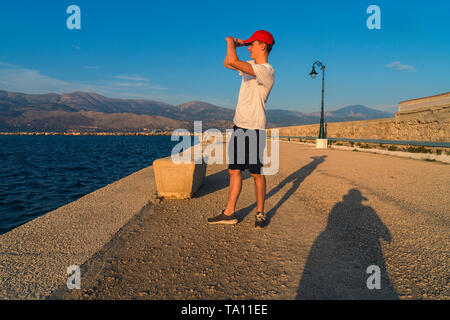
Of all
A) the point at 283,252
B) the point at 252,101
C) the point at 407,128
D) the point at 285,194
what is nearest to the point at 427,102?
the point at 407,128

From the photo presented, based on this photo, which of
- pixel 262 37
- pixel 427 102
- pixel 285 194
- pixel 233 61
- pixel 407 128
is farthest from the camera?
pixel 427 102

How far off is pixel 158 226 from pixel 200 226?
546 millimetres

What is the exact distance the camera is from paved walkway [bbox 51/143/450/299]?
1.69 meters

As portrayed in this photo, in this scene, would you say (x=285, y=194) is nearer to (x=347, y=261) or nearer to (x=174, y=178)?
(x=174, y=178)

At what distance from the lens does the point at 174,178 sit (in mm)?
4211

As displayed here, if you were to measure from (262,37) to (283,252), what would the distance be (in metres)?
2.44

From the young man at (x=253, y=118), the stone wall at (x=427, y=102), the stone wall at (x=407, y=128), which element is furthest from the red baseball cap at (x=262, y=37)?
the stone wall at (x=427, y=102)

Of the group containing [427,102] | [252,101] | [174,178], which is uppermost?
[427,102]

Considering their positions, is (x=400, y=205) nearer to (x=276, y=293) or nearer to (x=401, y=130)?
(x=276, y=293)

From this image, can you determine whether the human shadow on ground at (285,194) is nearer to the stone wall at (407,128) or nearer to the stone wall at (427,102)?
the stone wall at (407,128)

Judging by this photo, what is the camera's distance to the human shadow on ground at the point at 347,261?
5.44ft

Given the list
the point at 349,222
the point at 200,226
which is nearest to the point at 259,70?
the point at 200,226

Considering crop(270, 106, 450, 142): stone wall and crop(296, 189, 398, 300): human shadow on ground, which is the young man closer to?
crop(296, 189, 398, 300): human shadow on ground

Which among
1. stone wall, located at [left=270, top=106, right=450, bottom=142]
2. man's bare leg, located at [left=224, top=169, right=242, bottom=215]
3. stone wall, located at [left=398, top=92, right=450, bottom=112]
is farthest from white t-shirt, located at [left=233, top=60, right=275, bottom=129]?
stone wall, located at [left=398, top=92, right=450, bottom=112]
